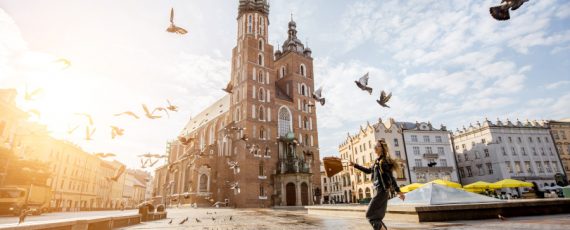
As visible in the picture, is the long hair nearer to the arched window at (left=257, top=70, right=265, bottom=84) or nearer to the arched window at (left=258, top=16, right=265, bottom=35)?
the arched window at (left=257, top=70, right=265, bottom=84)

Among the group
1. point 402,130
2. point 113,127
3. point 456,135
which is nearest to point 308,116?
point 402,130

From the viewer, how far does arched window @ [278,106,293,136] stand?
47.3 metres

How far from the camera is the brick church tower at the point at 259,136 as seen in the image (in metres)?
41.3

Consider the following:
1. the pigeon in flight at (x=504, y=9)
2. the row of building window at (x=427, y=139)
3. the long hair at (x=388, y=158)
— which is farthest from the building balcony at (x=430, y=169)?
the long hair at (x=388, y=158)

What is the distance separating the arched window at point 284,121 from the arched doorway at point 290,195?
366 inches

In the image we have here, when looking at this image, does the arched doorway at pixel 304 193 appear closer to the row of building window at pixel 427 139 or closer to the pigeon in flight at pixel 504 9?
the row of building window at pixel 427 139

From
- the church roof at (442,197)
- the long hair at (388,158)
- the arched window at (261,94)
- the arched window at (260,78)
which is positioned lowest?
the church roof at (442,197)

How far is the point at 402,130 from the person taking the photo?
2078 inches

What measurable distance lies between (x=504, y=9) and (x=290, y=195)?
3823cm

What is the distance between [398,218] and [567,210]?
612cm

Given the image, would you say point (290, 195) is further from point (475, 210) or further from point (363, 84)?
point (475, 210)

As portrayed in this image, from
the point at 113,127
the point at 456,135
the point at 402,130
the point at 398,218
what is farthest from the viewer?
the point at 456,135

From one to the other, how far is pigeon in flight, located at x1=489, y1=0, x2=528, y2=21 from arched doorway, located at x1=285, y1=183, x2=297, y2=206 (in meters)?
37.9

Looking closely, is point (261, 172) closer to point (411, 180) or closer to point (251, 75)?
point (251, 75)
